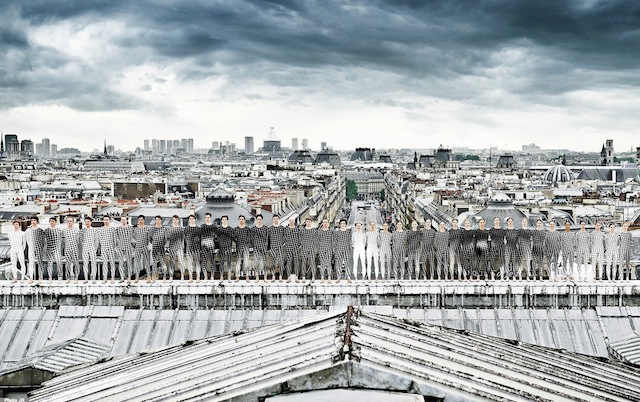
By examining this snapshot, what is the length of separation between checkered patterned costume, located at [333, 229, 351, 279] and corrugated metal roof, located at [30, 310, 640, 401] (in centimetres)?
2077

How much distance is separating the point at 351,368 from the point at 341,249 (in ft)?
87.2

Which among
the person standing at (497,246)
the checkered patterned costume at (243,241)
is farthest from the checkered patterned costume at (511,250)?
the checkered patterned costume at (243,241)

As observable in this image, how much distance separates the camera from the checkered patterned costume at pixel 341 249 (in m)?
38.3

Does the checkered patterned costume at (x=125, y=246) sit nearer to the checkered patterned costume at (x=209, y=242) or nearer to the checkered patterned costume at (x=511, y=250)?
the checkered patterned costume at (x=209, y=242)

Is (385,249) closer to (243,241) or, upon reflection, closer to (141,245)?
(243,241)

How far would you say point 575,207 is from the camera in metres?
90.8

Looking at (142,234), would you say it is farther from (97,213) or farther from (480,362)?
(97,213)

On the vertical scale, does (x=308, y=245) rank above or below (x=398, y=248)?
above

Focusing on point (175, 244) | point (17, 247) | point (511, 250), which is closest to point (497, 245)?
point (511, 250)

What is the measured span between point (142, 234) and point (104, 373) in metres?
22.0


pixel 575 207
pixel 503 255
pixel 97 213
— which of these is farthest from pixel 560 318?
pixel 575 207

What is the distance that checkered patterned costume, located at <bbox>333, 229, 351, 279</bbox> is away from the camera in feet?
126

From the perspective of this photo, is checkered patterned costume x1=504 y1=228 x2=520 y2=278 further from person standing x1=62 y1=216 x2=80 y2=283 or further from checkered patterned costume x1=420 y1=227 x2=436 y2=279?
person standing x1=62 y1=216 x2=80 y2=283

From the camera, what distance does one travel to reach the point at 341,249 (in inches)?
1517
